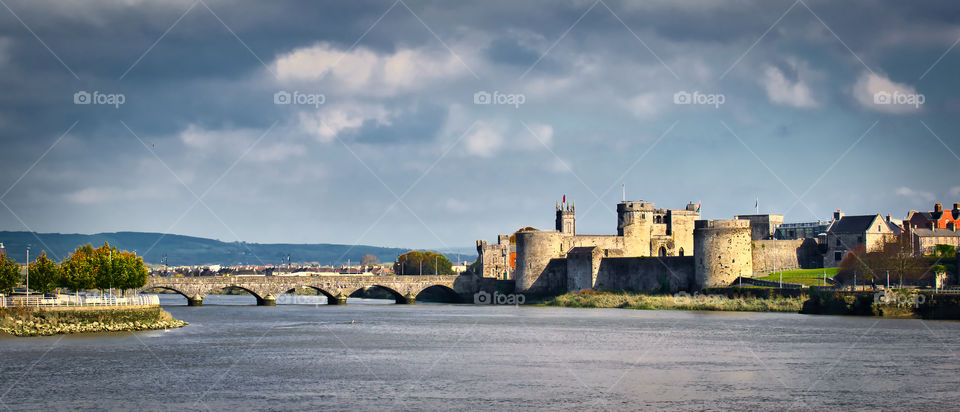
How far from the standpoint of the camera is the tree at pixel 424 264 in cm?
12141

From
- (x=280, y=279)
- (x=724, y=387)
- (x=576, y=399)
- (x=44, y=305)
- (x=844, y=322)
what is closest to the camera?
(x=576, y=399)

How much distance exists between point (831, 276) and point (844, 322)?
693 inches

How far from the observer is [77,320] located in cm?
3962

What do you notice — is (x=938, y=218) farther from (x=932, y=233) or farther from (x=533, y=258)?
(x=533, y=258)

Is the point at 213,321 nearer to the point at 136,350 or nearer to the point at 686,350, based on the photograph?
the point at 136,350

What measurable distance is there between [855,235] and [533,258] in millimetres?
22752

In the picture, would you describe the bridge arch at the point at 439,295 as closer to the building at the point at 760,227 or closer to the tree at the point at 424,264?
the tree at the point at 424,264

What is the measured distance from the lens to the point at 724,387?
78.0 ft

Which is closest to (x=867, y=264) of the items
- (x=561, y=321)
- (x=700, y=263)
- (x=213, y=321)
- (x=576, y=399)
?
(x=700, y=263)

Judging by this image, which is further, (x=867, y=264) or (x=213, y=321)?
(x=867, y=264)

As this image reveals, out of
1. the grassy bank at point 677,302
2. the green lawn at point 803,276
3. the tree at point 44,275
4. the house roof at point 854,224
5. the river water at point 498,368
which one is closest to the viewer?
the river water at point 498,368

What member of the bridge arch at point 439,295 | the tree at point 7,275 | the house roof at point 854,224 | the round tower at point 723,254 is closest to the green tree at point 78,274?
the tree at point 7,275

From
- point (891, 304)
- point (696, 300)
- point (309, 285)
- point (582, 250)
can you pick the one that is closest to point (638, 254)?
point (582, 250)

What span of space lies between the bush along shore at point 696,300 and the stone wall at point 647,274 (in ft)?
2.41
